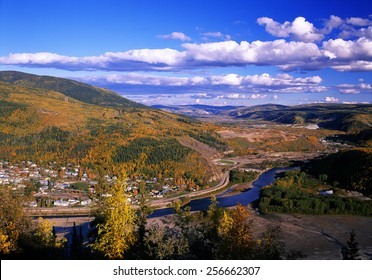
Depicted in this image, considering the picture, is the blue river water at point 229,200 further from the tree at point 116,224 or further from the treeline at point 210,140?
the treeline at point 210,140

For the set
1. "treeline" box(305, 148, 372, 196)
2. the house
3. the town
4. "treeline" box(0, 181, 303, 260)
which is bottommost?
the house

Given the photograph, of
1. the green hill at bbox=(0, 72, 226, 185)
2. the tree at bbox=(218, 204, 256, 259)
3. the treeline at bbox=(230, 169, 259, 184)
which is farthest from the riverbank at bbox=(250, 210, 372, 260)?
the green hill at bbox=(0, 72, 226, 185)

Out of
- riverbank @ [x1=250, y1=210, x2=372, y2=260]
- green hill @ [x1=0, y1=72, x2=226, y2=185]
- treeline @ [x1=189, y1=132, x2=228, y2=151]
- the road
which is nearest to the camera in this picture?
riverbank @ [x1=250, y1=210, x2=372, y2=260]

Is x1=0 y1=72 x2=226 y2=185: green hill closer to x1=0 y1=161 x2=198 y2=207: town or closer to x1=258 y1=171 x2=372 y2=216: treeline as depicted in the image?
x1=0 y1=161 x2=198 y2=207: town

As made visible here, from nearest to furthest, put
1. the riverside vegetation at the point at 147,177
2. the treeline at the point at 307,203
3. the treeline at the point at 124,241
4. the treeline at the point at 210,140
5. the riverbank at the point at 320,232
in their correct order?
1. the treeline at the point at 124,241
2. the riverside vegetation at the point at 147,177
3. the riverbank at the point at 320,232
4. the treeline at the point at 307,203
5. the treeline at the point at 210,140

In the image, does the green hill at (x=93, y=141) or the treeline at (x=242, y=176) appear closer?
the treeline at (x=242, y=176)

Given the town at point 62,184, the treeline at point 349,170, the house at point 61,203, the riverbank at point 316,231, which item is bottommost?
the house at point 61,203

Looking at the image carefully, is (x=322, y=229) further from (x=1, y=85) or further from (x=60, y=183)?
(x=1, y=85)

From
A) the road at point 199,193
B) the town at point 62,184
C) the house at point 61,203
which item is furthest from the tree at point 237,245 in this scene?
the house at point 61,203

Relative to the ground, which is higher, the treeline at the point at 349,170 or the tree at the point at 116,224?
the tree at the point at 116,224
